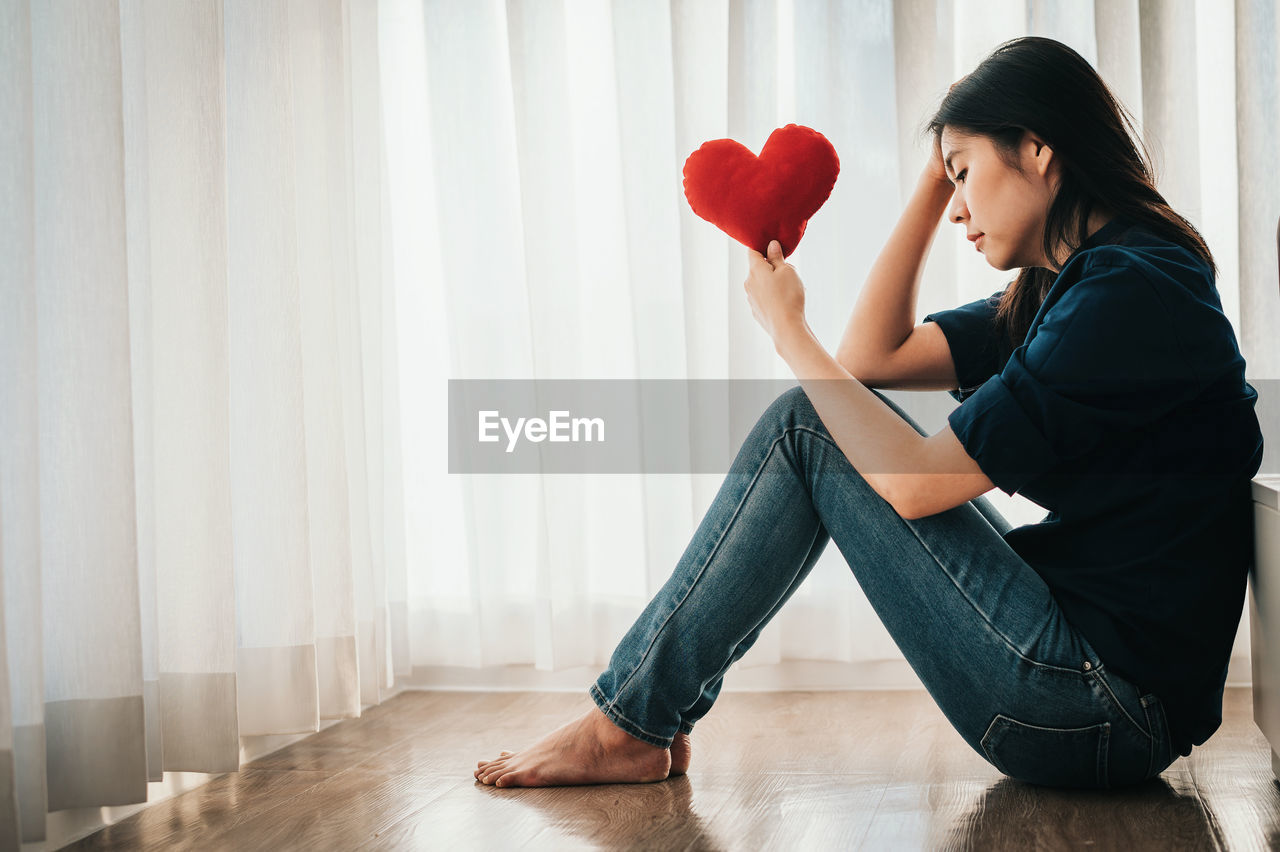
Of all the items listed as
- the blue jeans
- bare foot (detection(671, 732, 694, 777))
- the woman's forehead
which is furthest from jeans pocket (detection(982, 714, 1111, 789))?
the woman's forehead

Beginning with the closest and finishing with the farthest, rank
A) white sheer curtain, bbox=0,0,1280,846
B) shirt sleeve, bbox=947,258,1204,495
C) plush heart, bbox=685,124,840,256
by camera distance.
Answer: shirt sleeve, bbox=947,258,1204,495
white sheer curtain, bbox=0,0,1280,846
plush heart, bbox=685,124,840,256

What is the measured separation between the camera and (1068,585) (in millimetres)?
1034

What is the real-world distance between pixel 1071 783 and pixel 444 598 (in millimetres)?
1252

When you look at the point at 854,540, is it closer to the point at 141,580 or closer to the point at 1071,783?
the point at 1071,783

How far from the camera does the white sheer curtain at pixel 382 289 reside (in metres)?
1.17

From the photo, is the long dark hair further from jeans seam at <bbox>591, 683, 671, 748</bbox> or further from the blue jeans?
jeans seam at <bbox>591, 683, 671, 748</bbox>

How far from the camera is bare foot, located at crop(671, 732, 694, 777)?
1293 millimetres

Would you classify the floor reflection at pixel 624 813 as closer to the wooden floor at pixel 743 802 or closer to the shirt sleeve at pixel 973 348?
the wooden floor at pixel 743 802

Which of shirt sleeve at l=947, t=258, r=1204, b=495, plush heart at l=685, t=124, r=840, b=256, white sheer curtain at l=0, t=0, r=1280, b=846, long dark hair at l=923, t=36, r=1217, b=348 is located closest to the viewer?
shirt sleeve at l=947, t=258, r=1204, b=495

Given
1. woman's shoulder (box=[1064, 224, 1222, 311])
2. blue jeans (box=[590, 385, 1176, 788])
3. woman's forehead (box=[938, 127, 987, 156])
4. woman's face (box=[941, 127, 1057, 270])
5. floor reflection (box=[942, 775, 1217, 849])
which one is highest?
woman's forehead (box=[938, 127, 987, 156])

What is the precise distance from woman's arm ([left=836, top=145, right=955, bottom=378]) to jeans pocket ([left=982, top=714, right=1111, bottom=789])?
466 mm

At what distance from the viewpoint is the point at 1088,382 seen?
0.94 m

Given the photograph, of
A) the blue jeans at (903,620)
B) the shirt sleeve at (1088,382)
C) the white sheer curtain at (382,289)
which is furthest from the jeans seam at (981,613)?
the white sheer curtain at (382,289)

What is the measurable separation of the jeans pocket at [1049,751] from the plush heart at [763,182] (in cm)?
64
